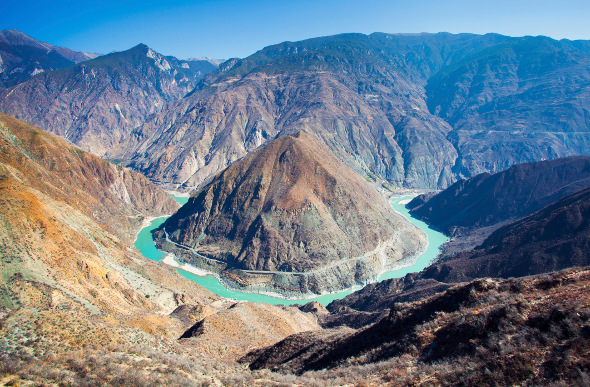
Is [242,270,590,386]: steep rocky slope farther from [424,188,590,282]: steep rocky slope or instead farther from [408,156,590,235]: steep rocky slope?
[408,156,590,235]: steep rocky slope

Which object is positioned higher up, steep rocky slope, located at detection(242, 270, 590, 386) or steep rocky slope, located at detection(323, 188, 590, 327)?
steep rocky slope, located at detection(242, 270, 590, 386)

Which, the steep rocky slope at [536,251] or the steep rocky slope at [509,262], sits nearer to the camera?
the steep rocky slope at [509,262]

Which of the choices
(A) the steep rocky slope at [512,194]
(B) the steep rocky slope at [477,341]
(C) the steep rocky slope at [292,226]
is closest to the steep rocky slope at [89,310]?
(B) the steep rocky slope at [477,341]

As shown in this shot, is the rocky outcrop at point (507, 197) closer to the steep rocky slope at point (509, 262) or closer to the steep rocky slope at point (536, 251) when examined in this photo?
the steep rocky slope at point (536, 251)

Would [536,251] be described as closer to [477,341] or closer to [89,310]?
[477,341]

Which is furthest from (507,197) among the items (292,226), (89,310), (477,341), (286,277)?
(89,310)

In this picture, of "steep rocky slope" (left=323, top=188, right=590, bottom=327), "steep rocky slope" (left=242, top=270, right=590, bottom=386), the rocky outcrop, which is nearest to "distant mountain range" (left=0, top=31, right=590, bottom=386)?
"steep rocky slope" (left=242, top=270, right=590, bottom=386)
